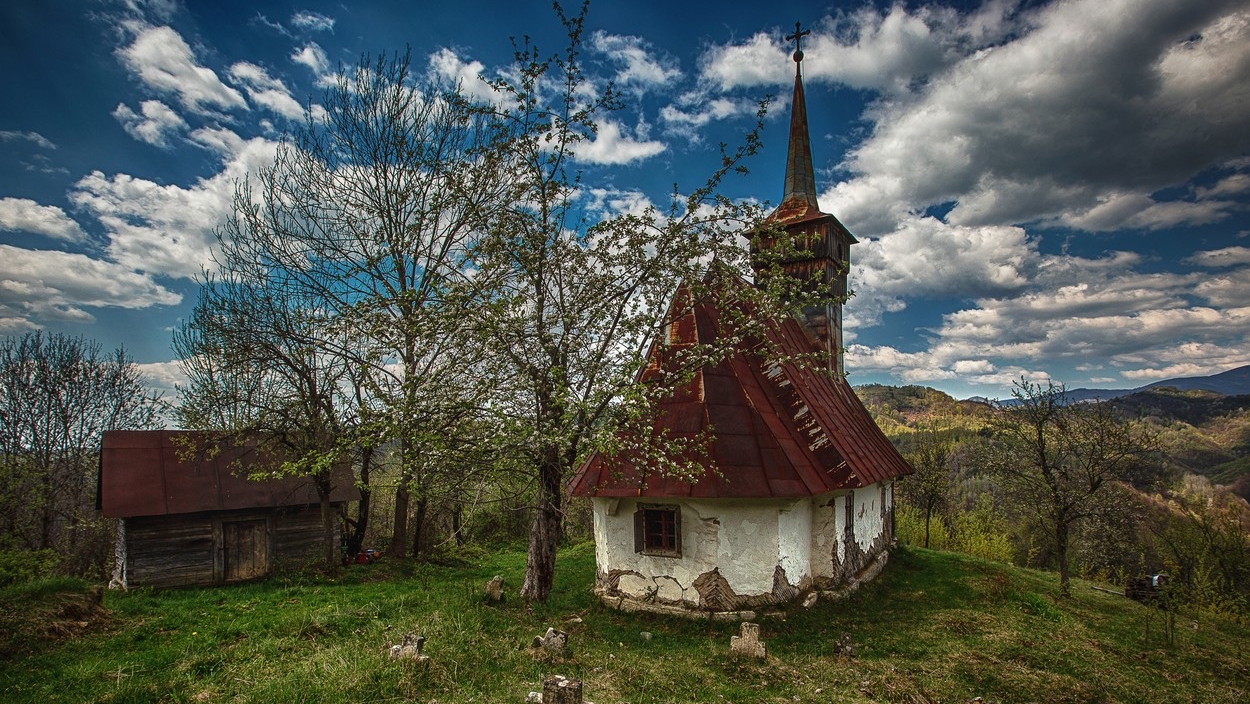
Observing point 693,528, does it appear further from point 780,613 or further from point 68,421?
point 68,421

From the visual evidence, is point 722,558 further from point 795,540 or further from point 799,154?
point 799,154

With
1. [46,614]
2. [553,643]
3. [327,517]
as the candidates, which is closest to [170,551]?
[327,517]

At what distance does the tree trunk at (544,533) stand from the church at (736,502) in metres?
0.99

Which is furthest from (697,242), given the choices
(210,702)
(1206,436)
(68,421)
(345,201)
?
(1206,436)

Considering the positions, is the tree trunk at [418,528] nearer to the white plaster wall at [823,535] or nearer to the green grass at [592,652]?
the green grass at [592,652]

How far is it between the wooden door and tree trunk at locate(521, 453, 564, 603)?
9.70m

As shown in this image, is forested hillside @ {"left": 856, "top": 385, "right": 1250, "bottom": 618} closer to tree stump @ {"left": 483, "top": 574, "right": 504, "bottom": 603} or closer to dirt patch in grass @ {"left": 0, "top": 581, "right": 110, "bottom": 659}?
tree stump @ {"left": 483, "top": 574, "right": 504, "bottom": 603}

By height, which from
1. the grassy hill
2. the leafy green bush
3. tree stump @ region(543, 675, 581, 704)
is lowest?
the grassy hill

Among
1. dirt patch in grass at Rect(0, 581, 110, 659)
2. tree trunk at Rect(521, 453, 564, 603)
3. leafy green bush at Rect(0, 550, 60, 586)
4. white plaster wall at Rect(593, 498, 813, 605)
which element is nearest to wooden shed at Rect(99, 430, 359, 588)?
leafy green bush at Rect(0, 550, 60, 586)

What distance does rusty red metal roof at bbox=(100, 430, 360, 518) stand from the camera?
13180 mm

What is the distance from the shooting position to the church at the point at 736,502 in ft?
31.1

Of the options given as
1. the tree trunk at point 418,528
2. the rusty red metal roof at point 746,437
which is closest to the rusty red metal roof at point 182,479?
the tree trunk at point 418,528

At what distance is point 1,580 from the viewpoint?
9.89 meters

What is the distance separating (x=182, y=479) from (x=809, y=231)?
767 inches
